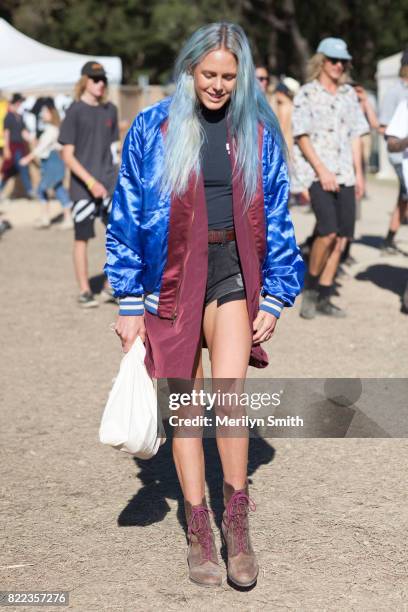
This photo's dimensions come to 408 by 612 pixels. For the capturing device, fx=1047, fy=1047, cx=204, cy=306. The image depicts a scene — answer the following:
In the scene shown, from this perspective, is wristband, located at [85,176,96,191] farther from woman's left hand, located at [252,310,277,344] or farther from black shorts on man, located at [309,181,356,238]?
woman's left hand, located at [252,310,277,344]

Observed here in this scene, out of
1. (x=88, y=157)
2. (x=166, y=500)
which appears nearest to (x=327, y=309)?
(x=88, y=157)

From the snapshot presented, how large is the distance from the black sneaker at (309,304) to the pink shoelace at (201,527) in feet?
14.8

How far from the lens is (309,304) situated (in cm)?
818

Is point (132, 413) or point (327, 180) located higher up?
point (132, 413)

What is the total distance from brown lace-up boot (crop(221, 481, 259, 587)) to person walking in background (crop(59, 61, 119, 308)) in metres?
5.13

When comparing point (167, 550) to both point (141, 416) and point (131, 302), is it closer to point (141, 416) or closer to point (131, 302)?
point (141, 416)

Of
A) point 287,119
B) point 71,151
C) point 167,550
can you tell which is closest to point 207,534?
point 167,550

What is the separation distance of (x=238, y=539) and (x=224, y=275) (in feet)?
3.06

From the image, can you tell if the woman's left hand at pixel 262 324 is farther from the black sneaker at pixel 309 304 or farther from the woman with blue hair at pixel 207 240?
the black sneaker at pixel 309 304

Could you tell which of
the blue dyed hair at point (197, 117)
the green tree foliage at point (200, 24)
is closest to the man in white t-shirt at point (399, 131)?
the blue dyed hair at point (197, 117)

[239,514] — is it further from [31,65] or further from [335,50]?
[31,65]

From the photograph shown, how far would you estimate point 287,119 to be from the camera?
46.8 ft

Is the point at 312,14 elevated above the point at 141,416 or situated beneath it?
situated beneath

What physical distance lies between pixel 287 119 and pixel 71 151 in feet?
20.2
